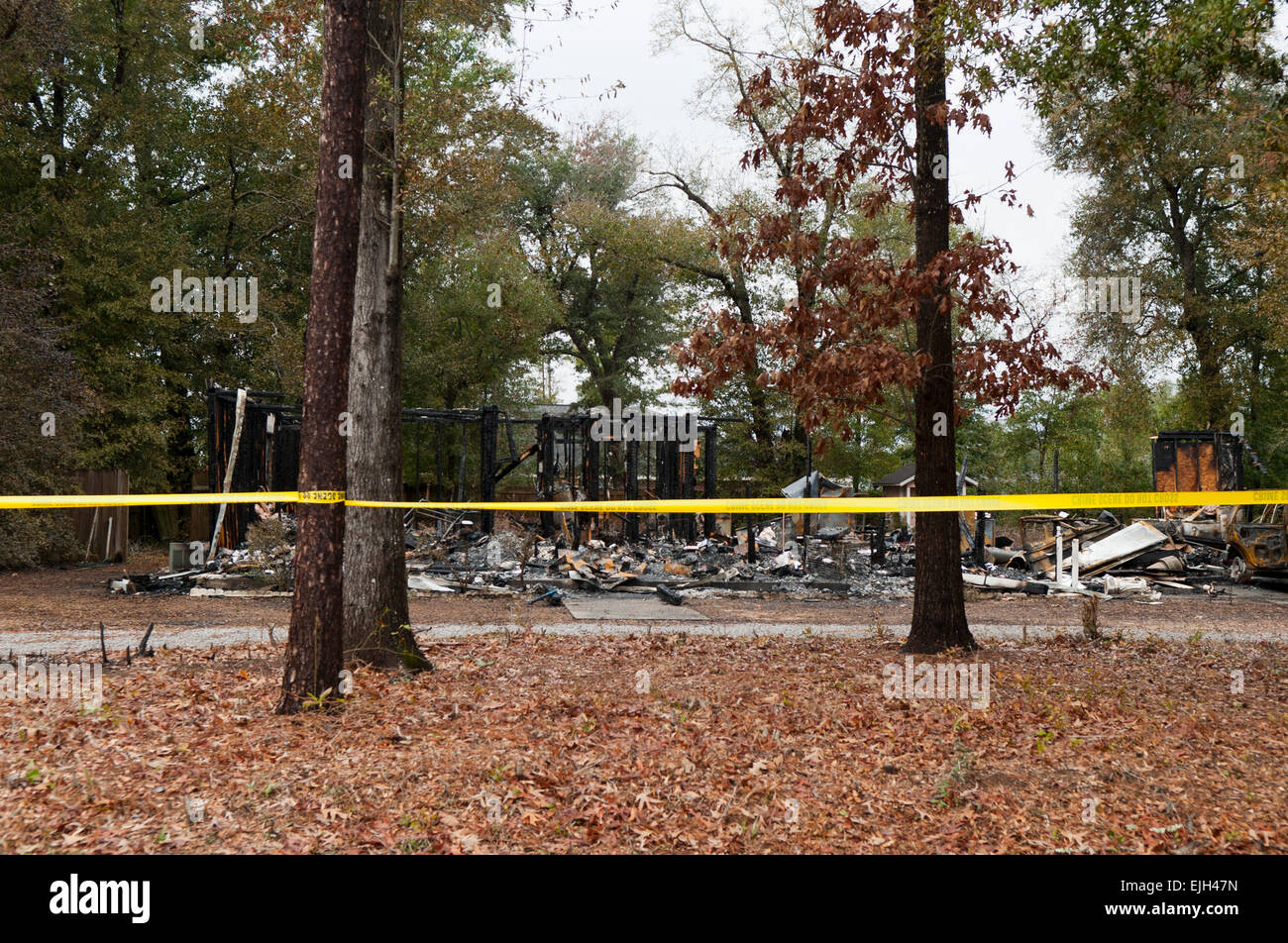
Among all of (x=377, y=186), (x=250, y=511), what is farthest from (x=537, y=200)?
Answer: (x=377, y=186)

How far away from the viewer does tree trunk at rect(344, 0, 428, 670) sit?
795 cm

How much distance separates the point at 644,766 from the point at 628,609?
835 centimetres

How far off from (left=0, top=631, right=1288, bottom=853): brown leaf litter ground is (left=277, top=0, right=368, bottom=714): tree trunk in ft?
1.53

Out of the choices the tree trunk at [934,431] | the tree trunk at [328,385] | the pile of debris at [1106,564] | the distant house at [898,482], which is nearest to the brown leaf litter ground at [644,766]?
the tree trunk at [328,385]

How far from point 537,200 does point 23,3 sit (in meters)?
24.5

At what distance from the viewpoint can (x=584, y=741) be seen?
18.7 feet

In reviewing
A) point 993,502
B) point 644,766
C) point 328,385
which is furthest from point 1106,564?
point 328,385

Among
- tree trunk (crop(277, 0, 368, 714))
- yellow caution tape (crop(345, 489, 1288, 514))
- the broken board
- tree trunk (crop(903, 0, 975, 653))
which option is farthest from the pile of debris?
tree trunk (crop(277, 0, 368, 714))

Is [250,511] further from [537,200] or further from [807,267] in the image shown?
[537,200]

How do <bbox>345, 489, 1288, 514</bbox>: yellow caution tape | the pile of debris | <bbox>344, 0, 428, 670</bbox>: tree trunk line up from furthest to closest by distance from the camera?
the pile of debris → <bbox>344, 0, 428, 670</bbox>: tree trunk → <bbox>345, 489, 1288, 514</bbox>: yellow caution tape

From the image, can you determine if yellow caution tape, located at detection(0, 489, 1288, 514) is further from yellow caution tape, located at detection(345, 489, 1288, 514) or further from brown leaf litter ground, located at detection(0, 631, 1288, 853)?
brown leaf litter ground, located at detection(0, 631, 1288, 853)

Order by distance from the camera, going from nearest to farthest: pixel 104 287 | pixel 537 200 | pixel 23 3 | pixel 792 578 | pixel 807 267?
pixel 807 267, pixel 792 578, pixel 23 3, pixel 104 287, pixel 537 200

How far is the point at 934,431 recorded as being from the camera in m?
9.23

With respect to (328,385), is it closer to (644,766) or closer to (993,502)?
(644,766)
